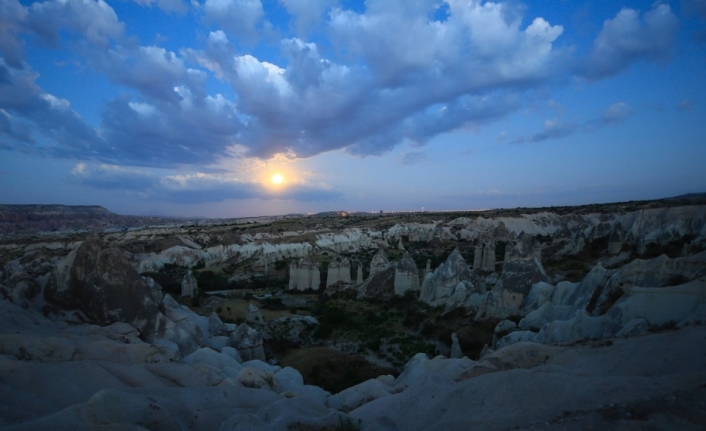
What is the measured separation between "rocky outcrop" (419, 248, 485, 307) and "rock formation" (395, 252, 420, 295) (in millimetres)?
2622

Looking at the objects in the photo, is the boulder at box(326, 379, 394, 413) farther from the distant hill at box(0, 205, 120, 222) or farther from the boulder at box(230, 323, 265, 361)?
the distant hill at box(0, 205, 120, 222)

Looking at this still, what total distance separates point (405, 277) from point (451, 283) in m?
4.78

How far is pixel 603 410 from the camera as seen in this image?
4.34 m

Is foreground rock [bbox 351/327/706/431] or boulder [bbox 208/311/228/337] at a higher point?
foreground rock [bbox 351/327/706/431]

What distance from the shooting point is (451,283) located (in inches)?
946

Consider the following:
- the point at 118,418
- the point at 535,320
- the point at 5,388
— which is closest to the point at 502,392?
the point at 118,418

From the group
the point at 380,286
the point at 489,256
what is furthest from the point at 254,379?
the point at 489,256

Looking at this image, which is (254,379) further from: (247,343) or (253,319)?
(253,319)

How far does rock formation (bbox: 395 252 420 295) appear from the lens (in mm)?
28031

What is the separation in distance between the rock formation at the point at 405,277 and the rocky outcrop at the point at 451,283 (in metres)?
2.62

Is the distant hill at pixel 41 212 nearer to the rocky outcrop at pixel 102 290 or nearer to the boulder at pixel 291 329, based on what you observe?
the boulder at pixel 291 329

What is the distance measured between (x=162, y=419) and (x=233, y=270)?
44.4m

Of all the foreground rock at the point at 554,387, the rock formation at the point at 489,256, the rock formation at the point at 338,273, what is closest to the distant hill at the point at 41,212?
the rock formation at the point at 338,273

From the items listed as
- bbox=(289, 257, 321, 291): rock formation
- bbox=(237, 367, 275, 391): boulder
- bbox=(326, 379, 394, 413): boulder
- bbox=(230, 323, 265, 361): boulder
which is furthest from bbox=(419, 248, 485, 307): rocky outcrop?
bbox=(237, 367, 275, 391): boulder
